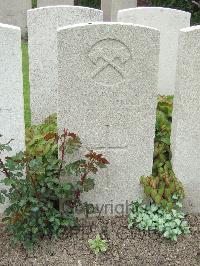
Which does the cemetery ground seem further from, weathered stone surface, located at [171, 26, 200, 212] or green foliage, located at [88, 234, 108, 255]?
weathered stone surface, located at [171, 26, 200, 212]

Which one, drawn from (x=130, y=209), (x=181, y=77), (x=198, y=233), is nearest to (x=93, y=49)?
(x=181, y=77)

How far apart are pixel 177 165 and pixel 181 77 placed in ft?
2.47

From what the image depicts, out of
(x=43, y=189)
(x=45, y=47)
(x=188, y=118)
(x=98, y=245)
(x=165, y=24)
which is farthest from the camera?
(x=165, y=24)

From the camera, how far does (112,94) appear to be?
141 inches

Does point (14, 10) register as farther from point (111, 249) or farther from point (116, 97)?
point (111, 249)

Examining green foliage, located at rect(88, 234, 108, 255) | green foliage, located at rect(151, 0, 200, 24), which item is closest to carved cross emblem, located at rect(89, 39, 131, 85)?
green foliage, located at rect(88, 234, 108, 255)

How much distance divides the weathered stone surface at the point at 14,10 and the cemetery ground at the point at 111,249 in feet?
22.9

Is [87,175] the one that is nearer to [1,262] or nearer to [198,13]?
[1,262]

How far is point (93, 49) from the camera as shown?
3.43m

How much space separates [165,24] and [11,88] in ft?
7.73

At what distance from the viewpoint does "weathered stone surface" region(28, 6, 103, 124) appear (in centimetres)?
471

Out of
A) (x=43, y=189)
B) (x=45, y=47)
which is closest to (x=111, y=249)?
(x=43, y=189)

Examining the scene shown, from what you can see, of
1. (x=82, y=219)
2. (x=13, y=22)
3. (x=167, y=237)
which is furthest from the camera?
(x=13, y=22)

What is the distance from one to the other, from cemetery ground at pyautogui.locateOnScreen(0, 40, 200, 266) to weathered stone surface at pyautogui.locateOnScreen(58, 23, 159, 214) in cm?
35
